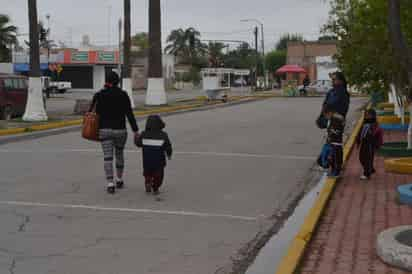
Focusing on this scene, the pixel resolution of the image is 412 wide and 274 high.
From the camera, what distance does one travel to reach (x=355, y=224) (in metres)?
8.07

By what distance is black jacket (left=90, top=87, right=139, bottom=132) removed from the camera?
396 inches

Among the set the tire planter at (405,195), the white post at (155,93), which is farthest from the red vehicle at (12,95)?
the tire planter at (405,195)

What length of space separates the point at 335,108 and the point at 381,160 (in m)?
3.11

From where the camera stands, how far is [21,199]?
9.77 m

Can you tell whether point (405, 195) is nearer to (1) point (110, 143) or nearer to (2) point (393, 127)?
(1) point (110, 143)

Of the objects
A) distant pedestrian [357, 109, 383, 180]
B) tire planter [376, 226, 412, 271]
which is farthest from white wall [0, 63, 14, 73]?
tire planter [376, 226, 412, 271]

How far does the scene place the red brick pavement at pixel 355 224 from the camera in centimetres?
623

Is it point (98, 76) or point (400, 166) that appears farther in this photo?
point (98, 76)

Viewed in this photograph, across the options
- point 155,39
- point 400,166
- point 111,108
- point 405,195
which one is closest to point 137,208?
point 111,108

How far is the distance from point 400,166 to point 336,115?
175 centimetres

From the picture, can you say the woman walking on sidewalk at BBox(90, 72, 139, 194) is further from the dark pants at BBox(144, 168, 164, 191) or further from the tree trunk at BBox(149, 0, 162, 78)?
the tree trunk at BBox(149, 0, 162, 78)

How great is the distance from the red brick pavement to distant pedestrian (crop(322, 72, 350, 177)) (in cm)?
43

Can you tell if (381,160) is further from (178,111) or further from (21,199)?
(178,111)

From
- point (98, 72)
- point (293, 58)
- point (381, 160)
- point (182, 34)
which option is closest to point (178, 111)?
point (381, 160)
